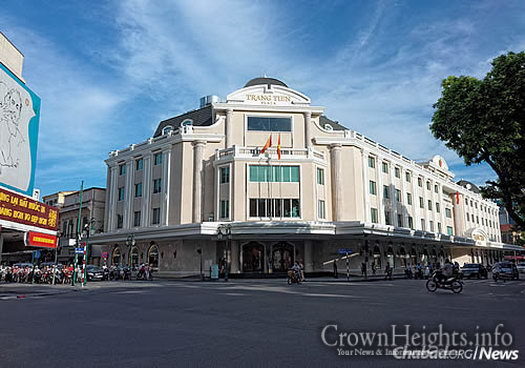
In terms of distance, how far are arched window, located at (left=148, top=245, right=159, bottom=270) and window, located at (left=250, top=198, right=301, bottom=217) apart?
11844 millimetres

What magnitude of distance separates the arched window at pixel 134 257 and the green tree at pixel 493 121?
32.0 m

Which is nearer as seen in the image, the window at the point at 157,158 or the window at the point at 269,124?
the window at the point at 269,124

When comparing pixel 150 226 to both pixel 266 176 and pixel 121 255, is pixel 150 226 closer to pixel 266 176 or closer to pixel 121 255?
pixel 121 255

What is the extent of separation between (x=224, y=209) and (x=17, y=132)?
1958 cm

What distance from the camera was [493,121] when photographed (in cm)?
2427

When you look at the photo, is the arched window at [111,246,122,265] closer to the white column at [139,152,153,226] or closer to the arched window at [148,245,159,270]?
the arched window at [148,245,159,270]

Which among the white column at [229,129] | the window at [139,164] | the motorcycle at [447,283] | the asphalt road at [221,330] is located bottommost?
the asphalt road at [221,330]

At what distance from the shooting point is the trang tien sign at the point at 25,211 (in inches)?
793

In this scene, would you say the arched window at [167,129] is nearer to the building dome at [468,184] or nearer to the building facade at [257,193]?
the building facade at [257,193]

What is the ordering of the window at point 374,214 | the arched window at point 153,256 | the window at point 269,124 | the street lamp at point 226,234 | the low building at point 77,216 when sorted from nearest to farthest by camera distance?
the street lamp at point 226,234
the window at point 269,124
the arched window at point 153,256
the window at point 374,214
the low building at point 77,216

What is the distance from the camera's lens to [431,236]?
49250 mm

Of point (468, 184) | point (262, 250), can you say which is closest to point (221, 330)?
point (262, 250)

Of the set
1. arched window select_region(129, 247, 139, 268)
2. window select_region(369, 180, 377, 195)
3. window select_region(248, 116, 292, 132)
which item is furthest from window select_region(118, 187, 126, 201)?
window select_region(369, 180, 377, 195)

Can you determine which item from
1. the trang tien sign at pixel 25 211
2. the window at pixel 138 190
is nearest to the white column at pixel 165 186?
the window at pixel 138 190
